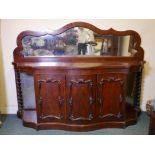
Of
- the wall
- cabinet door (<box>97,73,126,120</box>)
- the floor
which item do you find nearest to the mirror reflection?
the wall

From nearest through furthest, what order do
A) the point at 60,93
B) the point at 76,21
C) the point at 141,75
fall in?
the point at 60,93 < the point at 76,21 < the point at 141,75

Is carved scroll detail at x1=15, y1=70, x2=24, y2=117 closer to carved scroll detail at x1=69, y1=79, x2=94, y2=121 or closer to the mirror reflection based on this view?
the mirror reflection

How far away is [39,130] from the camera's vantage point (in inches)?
91.1

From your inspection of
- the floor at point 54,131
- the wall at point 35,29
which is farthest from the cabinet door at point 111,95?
the wall at point 35,29

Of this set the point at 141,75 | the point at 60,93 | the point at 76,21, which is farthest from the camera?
the point at 141,75

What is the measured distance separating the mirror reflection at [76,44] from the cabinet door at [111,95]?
413mm

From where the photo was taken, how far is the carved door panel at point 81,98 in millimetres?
2109

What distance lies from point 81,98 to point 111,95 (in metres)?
0.36

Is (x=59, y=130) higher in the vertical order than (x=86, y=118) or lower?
lower

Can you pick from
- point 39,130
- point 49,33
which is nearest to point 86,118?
point 39,130

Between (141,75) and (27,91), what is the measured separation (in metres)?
1.57

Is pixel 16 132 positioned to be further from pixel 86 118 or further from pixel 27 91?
pixel 86 118

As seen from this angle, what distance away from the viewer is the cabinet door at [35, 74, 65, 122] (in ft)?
6.95

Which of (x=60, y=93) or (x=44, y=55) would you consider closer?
(x=60, y=93)
